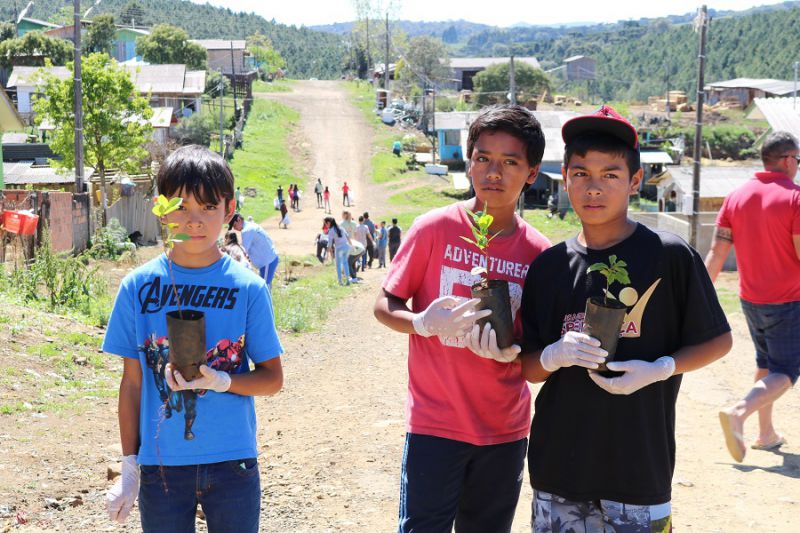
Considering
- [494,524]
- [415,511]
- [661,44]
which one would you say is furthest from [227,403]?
[661,44]

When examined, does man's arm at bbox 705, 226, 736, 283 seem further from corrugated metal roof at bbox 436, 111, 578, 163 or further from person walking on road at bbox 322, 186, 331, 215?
corrugated metal roof at bbox 436, 111, 578, 163

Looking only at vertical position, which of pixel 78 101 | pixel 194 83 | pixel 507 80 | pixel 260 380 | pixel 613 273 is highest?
pixel 507 80

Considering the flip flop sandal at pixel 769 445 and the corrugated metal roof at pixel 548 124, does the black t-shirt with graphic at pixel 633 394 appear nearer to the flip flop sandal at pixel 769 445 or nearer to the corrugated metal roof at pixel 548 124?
the flip flop sandal at pixel 769 445

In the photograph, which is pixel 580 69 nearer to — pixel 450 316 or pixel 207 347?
pixel 450 316

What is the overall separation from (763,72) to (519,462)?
12842cm

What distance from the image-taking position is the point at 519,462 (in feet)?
11.3

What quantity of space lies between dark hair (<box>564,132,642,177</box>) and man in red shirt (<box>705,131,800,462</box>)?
2943mm

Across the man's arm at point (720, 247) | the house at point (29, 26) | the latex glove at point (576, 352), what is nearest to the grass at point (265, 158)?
the house at point (29, 26)

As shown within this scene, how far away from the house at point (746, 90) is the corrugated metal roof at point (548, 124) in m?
36.6

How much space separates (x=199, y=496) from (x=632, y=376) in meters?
1.44

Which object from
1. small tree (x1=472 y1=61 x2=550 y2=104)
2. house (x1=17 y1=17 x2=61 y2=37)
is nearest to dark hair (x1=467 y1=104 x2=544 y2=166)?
small tree (x1=472 y1=61 x2=550 y2=104)

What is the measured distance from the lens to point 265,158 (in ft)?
172

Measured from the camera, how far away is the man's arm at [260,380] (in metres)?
3.00

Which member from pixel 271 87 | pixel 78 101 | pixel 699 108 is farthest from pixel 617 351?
pixel 271 87
